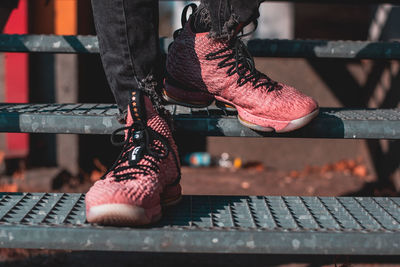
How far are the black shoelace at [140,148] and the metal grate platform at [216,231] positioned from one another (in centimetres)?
14

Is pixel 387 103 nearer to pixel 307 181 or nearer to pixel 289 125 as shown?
pixel 307 181

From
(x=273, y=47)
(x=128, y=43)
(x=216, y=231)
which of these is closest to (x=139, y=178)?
(x=216, y=231)

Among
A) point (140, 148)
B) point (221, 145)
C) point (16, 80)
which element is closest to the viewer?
point (140, 148)

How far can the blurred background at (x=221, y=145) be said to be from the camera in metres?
3.28

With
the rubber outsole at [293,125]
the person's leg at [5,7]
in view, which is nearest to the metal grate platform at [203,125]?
the rubber outsole at [293,125]

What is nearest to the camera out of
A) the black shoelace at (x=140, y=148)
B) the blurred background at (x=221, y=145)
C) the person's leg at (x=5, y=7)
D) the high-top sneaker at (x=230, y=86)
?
the black shoelace at (x=140, y=148)

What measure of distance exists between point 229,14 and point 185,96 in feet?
0.90

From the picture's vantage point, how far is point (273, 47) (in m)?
1.70

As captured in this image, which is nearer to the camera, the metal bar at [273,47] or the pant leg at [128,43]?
the pant leg at [128,43]

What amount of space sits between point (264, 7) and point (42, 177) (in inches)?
234

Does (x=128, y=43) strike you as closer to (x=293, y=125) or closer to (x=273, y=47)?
(x=293, y=125)

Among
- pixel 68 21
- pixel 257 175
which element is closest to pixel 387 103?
pixel 257 175

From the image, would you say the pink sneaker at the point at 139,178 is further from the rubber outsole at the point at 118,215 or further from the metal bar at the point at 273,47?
the metal bar at the point at 273,47

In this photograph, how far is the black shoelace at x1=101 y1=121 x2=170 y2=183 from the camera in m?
1.13
